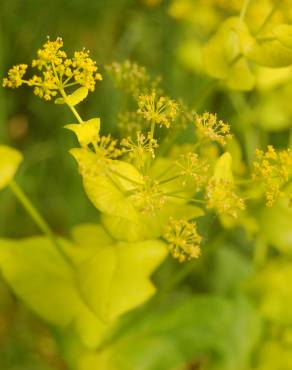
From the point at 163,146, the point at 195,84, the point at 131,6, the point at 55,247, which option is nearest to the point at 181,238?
the point at 163,146

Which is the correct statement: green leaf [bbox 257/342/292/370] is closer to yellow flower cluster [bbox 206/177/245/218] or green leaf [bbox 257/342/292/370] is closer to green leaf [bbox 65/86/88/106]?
yellow flower cluster [bbox 206/177/245/218]

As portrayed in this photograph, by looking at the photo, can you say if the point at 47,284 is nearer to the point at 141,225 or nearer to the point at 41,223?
the point at 41,223

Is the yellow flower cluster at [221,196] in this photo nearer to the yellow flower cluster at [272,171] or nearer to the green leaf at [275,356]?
the yellow flower cluster at [272,171]

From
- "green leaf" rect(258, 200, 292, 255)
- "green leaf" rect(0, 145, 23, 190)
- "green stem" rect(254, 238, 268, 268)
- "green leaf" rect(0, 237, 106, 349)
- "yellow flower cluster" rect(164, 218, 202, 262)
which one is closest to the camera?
"yellow flower cluster" rect(164, 218, 202, 262)

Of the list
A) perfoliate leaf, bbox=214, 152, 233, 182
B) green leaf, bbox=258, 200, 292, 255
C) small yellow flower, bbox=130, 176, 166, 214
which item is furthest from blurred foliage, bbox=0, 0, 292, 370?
small yellow flower, bbox=130, 176, 166, 214

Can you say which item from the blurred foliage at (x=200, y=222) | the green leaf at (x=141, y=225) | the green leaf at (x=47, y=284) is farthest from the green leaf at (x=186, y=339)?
the green leaf at (x=141, y=225)

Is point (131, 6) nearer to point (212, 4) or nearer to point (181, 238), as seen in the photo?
point (212, 4)

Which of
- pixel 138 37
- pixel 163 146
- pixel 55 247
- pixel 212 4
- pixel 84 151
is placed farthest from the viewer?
pixel 138 37
